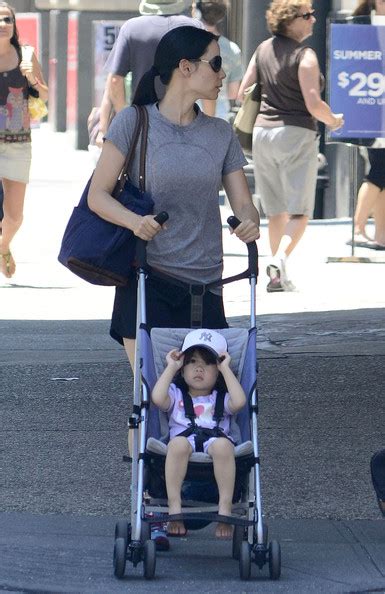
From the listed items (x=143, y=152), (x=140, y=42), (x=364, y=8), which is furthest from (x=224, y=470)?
(x=364, y=8)

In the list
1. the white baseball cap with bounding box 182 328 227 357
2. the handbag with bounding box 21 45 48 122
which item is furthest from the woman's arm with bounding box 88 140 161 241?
the handbag with bounding box 21 45 48 122

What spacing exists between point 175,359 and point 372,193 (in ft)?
27.6

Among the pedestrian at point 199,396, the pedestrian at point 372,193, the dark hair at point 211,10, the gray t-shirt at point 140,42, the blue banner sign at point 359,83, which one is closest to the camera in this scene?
the pedestrian at point 199,396

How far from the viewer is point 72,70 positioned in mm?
29234

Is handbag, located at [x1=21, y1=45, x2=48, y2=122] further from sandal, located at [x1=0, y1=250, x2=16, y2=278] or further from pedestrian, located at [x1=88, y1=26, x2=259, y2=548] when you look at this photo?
pedestrian, located at [x1=88, y1=26, x2=259, y2=548]

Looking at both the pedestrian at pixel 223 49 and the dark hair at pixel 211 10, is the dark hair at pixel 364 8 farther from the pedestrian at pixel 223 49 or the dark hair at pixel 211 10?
the dark hair at pixel 211 10

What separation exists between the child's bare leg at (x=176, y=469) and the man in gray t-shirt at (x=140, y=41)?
585 cm

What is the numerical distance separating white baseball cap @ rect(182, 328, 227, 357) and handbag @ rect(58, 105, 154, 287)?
0.46 meters

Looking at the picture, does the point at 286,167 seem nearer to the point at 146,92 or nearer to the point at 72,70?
the point at 146,92

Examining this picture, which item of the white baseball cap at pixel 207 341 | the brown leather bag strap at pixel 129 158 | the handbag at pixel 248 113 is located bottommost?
the white baseball cap at pixel 207 341

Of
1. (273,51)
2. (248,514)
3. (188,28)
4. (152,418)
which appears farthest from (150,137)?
(273,51)

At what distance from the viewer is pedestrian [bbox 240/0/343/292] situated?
11.7 m

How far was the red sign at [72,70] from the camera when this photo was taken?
2770 centimetres

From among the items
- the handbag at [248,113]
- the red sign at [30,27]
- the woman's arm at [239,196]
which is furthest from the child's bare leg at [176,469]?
the red sign at [30,27]
